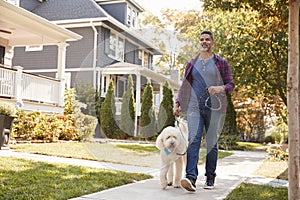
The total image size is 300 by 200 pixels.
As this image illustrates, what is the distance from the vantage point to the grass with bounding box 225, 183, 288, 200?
11.6 feet

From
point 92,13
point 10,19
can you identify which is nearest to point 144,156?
point 10,19

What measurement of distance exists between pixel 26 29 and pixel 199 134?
8.06 m

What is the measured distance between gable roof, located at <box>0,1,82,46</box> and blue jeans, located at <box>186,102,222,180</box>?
22.1 feet

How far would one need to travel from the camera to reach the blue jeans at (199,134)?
3.61m

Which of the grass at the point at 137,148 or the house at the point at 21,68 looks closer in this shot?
the grass at the point at 137,148

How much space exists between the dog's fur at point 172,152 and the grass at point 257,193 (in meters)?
0.57

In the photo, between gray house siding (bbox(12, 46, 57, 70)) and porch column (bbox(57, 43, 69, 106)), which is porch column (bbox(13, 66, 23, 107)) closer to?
porch column (bbox(57, 43, 69, 106))

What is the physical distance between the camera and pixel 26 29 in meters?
10.3

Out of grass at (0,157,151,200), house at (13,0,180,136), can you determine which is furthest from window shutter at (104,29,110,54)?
grass at (0,157,151,200)

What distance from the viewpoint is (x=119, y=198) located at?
3.15 m

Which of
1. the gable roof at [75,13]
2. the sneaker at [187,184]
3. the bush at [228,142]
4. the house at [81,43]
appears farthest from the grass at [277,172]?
the gable roof at [75,13]

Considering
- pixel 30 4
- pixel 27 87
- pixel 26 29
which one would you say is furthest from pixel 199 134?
pixel 30 4

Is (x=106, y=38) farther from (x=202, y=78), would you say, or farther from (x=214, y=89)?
(x=214, y=89)

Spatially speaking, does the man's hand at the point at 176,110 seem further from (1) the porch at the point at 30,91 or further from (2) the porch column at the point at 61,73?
(2) the porch column at the point at 61,73
